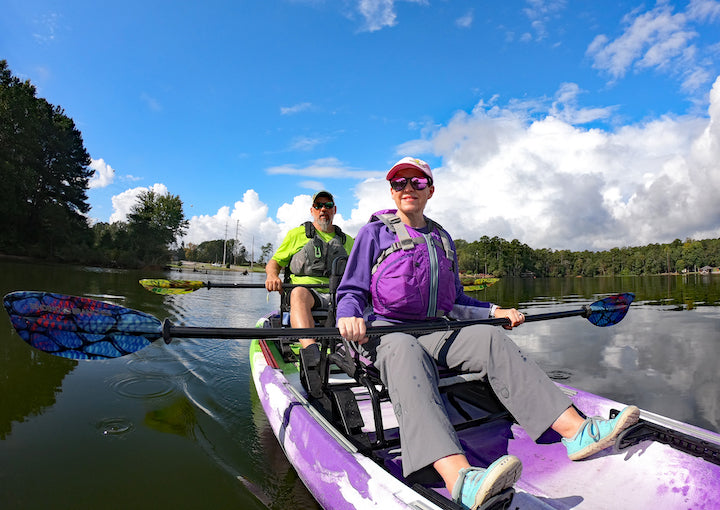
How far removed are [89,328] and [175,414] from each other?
2.05 metres

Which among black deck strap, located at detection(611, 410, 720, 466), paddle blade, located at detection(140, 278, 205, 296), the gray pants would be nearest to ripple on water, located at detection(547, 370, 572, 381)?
black deck strap, located at detection(611, 410, 720, 466)

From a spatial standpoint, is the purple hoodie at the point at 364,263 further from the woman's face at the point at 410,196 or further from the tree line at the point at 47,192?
the tree line at the point at 47,192

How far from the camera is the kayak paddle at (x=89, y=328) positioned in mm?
2244

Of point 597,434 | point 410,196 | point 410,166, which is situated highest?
point 410,166

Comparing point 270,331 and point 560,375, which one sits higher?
point 270,331

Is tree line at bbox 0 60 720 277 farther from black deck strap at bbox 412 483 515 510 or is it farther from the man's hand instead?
black deck strap at bbox 412 483 515 510

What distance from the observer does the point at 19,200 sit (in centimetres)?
3497

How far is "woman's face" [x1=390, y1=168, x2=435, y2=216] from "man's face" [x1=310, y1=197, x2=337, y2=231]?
7.52 ft

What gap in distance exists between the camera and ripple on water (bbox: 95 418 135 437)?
3.47m

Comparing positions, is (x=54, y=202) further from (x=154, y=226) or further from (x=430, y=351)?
(x=430, y=351)

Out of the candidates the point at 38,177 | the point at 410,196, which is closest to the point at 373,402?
the point at 410,196

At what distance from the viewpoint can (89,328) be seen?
7.86 feet

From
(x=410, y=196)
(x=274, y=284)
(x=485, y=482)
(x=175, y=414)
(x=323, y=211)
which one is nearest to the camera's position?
(x=485, y=482)

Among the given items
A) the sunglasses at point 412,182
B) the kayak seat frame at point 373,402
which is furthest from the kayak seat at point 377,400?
the sunglasses at point 412,182
